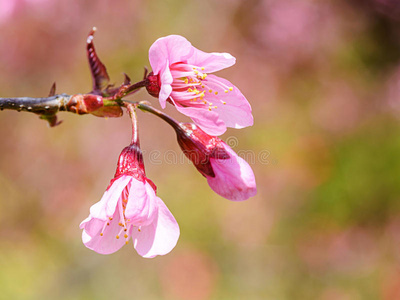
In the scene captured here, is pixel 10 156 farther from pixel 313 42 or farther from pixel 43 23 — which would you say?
pixel 313 42

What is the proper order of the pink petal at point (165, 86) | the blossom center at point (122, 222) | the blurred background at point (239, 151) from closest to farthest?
the pink petal at point (165, 86)
the blossom center at point (122, 222)
the blurred background at point (239, 151)

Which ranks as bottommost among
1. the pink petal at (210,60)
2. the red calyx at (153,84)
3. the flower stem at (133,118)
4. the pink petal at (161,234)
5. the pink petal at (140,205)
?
the pink petal at (161,234)

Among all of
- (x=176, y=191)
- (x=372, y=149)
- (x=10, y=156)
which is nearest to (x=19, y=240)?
(x=10, y=156)

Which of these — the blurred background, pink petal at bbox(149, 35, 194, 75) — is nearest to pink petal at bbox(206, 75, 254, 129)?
pink petal at bbox(149, 35, 194, 75)

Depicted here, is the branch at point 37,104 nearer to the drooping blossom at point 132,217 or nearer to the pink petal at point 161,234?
the drooping blossom at point 132,217

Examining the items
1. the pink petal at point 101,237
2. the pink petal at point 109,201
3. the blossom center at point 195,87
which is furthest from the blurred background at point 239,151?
the blossom center at point 195,87

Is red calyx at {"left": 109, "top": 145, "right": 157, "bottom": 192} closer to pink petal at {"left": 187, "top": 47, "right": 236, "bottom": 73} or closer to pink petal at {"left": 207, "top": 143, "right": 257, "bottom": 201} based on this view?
pink petal at {"left": 207, "top": 143, "right": 257, "bottom": 201}
